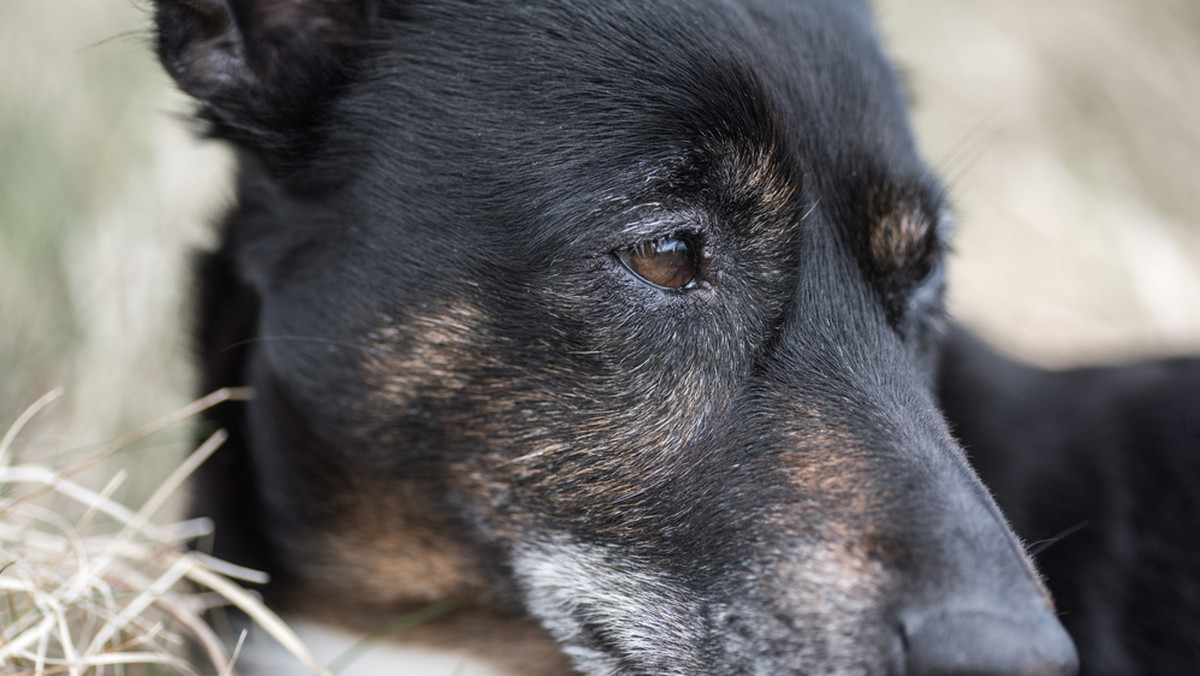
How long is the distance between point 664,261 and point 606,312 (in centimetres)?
15

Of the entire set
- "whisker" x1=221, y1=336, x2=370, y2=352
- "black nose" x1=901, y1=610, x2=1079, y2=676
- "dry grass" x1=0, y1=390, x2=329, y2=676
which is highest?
"black nose" x1=901, y1=610, x2=1079, y2=676

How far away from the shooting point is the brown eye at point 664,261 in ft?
6.32

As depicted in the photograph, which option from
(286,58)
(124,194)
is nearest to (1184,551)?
(286,58)

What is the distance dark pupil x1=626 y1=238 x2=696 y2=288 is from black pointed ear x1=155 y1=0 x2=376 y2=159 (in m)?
0.77

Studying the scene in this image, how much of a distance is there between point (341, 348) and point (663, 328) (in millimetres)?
694

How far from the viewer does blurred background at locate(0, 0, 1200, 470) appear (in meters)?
3.52

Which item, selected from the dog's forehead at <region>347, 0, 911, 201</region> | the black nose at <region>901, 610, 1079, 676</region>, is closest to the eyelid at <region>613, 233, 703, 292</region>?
the dog's forehead at <region>347, 0, 911, 201</region>

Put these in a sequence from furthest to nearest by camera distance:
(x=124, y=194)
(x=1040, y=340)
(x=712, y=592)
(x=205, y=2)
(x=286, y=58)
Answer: (x=1040, y=340) < (x=124, y=194) < (x=286, y=58) < (x=205, y=2) < (x=712, y=592)

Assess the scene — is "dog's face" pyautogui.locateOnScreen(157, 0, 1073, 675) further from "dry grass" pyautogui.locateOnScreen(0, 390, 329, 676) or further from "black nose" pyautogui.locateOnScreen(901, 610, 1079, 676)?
"dry grass" pyautogui.locateOnScreen(0, 390, 329, 676)

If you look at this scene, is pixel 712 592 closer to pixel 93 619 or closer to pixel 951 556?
pixel 951 556

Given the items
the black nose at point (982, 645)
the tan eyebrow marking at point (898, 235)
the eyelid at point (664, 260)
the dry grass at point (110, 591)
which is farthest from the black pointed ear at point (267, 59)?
the black nose at point (982, 645)

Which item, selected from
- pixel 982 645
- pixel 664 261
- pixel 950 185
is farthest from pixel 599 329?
pixel 950 185

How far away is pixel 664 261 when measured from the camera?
1.93 metres

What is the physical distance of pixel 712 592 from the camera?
183 cm
